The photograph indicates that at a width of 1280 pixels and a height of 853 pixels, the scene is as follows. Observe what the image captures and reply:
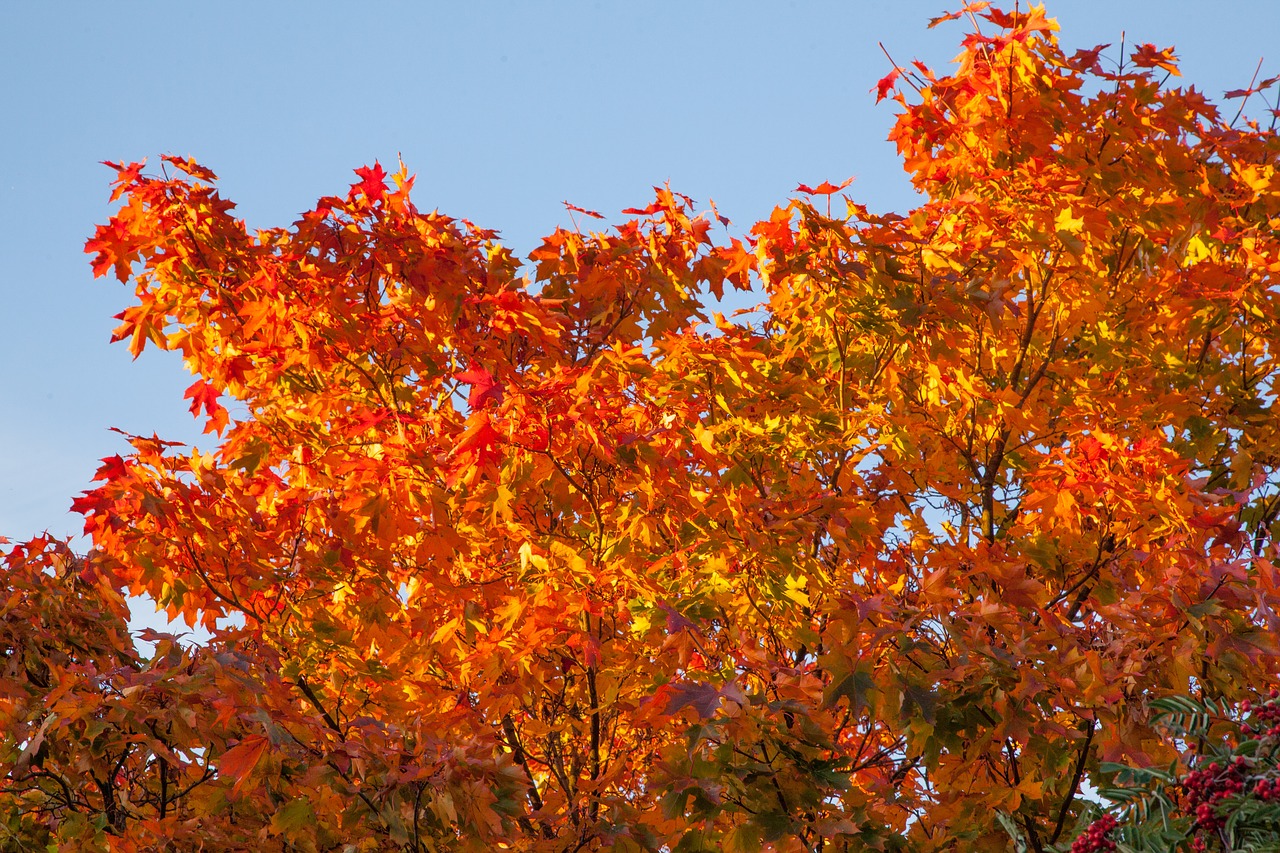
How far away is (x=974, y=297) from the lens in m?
6.47

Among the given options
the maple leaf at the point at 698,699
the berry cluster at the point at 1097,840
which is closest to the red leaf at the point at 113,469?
the maple leaf at the point at 698,699

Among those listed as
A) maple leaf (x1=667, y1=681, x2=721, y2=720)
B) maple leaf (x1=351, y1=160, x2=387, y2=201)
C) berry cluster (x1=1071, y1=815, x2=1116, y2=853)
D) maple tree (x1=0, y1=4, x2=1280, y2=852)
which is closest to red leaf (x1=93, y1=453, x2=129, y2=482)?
maple tree (x1=0, y1=4, x2=1280, y2=852)

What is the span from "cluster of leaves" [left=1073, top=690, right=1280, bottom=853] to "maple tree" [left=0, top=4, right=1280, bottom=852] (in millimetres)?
255

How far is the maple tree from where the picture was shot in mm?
5102

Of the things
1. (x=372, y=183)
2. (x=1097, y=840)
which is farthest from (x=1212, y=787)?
(x=372, y=183)

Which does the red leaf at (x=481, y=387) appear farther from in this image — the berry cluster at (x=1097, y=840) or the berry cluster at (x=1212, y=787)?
the berry cluster at (x=1212, y=787)

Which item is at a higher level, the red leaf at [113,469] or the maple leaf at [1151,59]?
the maple leaf at [1151,59]

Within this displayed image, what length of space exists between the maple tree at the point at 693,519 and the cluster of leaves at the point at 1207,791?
0.26 m

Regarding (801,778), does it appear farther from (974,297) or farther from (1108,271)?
(1108,271)

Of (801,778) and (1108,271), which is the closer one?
(801,778)

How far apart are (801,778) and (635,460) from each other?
1.78 m

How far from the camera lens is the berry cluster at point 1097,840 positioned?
4.12m

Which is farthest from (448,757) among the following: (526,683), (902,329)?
(902,329)

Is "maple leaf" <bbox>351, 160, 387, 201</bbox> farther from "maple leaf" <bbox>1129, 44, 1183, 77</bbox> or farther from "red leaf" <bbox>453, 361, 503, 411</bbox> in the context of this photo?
"maple leaf" <bbox>1129, 44, 1183, 77</bbox>
